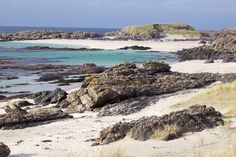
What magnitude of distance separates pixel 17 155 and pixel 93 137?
226 cm

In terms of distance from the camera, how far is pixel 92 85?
20328 millimetres

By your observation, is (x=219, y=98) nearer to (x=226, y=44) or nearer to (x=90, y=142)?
(x=90, y=142)

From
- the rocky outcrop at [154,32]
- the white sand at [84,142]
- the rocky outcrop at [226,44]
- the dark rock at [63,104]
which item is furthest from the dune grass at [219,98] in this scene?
the rocky outcrop at [154,32]

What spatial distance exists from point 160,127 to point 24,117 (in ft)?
21.2

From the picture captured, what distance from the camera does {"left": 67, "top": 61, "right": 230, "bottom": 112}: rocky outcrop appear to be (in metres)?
19.5

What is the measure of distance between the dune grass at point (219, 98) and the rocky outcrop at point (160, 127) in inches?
118

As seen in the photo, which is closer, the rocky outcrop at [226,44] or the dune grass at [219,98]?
the dune grass at [219,98]

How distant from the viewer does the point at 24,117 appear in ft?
55.6

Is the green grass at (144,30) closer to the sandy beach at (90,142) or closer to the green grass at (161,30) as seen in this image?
the green grass at (161,30)

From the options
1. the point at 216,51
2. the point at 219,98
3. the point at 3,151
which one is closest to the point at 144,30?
the point at 216,51

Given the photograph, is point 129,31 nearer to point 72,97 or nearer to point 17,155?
point 72,97

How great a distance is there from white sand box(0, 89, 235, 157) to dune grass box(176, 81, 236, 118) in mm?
963

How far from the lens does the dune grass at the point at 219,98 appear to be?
16.3 meters

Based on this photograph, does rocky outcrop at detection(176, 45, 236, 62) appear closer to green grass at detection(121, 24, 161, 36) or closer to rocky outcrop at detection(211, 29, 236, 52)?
rocky outcrop at detection(211, 29, 236, 52)
